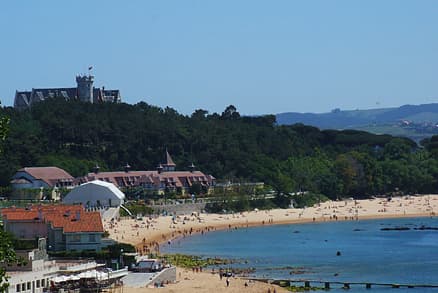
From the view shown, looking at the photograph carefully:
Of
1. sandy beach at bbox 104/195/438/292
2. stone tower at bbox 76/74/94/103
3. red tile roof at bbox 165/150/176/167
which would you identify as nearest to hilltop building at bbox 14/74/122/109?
stone tower at bbox 76/74/94/103

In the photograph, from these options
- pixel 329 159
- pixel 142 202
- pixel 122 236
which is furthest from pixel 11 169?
pixel 329 159

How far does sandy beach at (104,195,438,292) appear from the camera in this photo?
43.8 metres

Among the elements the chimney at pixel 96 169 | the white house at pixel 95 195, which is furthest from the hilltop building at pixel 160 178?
the white house at pixel 95 195

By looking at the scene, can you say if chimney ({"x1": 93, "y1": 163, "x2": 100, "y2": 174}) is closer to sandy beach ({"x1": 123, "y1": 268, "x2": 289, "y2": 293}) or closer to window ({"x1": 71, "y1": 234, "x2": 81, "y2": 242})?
sandy beach ({"x1": 123, "y1": 268, "x2": 289, "y2": 293})

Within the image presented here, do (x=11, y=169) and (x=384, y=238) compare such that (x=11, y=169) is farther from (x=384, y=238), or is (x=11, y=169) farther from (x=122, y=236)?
(x=384, y=238)

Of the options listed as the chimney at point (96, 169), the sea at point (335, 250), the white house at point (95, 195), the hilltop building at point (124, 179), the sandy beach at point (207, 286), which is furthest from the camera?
the chimney at point (96, 169)

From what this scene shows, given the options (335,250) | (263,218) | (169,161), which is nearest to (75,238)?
(335,250)

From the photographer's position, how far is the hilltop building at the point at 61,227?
44125 mm

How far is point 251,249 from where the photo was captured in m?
62.5

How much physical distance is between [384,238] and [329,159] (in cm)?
4369

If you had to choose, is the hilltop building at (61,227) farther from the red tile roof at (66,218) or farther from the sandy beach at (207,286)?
the sandy beach at (207,286)

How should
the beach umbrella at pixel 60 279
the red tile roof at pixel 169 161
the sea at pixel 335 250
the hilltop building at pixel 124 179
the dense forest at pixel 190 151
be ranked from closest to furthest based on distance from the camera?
the beach umbrella at pixel 60 279, the sea at pixel 335 250, the hilltop building at pixel 124 179, the dense forest at pixel 190 151, the red tile roof at pixel 169 161

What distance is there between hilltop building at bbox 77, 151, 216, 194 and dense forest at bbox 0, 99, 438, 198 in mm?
2527

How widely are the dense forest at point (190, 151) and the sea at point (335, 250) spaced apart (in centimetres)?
1643
